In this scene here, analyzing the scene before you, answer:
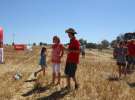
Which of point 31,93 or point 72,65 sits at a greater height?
point 72,65

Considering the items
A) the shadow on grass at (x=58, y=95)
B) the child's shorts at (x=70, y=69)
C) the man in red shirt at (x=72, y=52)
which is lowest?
the shadow on grass at (x=58, y=95)

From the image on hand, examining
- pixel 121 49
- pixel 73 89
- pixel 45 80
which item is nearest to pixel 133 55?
pixel 121 49

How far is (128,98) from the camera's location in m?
12.1

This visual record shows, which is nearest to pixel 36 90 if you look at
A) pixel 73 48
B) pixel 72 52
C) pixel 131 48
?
pixel 72 52

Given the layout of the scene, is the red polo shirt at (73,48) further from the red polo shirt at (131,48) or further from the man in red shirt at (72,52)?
the red polo shirt at (131,48)

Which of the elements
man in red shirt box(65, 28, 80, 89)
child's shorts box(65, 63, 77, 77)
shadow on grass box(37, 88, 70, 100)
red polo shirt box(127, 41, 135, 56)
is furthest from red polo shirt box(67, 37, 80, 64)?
red polo shirt box(127, 41, 135, 56)

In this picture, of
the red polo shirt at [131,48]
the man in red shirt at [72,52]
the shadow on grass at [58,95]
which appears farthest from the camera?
the red polo shirt at [131,48]

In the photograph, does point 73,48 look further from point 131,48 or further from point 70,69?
point 131,48

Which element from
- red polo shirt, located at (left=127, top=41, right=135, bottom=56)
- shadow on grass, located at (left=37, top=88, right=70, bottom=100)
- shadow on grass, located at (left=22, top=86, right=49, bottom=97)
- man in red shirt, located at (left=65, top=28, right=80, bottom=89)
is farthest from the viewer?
red polo shirt, located at (left=127, top=41, right=135, bottom=56)

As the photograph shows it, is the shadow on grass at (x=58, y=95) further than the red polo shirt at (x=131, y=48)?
No

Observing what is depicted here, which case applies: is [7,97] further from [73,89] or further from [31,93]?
[73,89]

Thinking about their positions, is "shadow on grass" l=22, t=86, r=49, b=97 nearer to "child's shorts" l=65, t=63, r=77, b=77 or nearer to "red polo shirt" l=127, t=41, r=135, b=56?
"child's shorts" l=65, t=63, r=77, b=77

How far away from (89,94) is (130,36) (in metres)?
22.1

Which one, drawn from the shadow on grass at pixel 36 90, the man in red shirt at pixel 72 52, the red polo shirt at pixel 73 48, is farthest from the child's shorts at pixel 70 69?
the shadow on grass at pixel 36 90
